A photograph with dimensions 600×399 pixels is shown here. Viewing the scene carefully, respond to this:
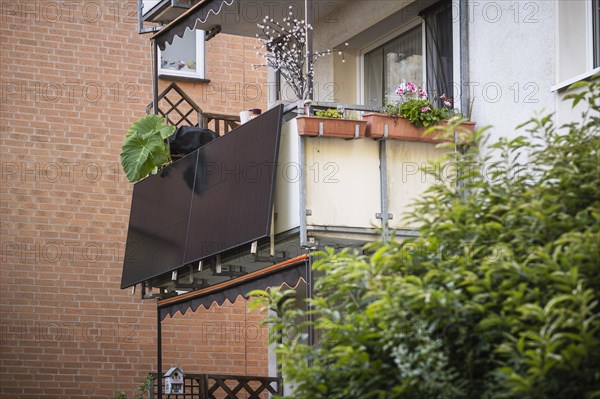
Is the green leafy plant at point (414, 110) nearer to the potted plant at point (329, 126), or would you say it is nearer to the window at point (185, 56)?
the potted plant at point (329, 126)

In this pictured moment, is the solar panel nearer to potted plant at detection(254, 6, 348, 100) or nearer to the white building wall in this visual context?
potted plant at detection(254, 6, 348, 100)

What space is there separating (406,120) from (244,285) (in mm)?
2485

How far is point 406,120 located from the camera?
11516mm

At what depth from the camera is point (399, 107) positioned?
1155cm

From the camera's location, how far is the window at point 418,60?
42.4 feet

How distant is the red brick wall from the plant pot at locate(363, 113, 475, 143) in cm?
780

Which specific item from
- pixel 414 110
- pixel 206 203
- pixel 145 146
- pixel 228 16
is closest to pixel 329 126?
pixel 414 110

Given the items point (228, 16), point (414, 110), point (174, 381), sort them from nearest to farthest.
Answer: point (414, 110), point (228, 16), point (174, 381)

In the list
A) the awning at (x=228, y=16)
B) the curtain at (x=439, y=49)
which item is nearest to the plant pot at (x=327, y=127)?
the curtain at (x=439, y=49)

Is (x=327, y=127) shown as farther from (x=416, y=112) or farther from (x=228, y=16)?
(x=228, y=16)

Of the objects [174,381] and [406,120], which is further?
[174,381]

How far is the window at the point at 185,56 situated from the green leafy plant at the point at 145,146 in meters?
5.30

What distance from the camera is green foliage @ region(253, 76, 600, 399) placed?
18.5 feet

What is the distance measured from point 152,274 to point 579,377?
9420 millimetres
